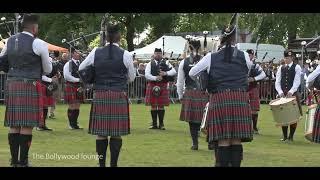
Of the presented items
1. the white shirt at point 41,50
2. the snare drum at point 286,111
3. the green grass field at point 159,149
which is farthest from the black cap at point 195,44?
the white shirt at point 41,50

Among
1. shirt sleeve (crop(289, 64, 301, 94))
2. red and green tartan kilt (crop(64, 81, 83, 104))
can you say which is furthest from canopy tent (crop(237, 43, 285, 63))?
shirt sleeve (crop(289, 64, 301, 94))

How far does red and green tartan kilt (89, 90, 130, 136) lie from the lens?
734cm

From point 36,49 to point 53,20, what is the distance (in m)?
30.0

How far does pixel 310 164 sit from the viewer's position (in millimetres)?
8422

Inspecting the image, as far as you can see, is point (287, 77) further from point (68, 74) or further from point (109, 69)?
point (109, 69)

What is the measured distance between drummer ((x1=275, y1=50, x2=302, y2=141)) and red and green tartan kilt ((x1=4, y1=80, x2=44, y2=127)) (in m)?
5.28

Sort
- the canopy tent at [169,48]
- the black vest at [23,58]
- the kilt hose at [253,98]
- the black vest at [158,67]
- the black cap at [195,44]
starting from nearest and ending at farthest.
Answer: the black vest at [23,58] < the black cap at [195,44] < the kilt hose at [253,98] < the black vest at [158,67] < the canopy tent at [169,48]

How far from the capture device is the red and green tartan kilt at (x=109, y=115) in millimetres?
→ 7336

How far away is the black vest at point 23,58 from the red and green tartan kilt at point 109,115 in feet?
2.32

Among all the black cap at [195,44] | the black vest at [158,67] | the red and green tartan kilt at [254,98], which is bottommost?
the red and green tartan kilt at [254,98]

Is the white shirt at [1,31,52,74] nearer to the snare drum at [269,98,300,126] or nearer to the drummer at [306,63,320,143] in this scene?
the drummer at [306,63,320,143]

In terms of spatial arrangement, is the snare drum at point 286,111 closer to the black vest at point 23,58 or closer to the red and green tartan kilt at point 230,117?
the red and green tartan kilt at point 230,117
